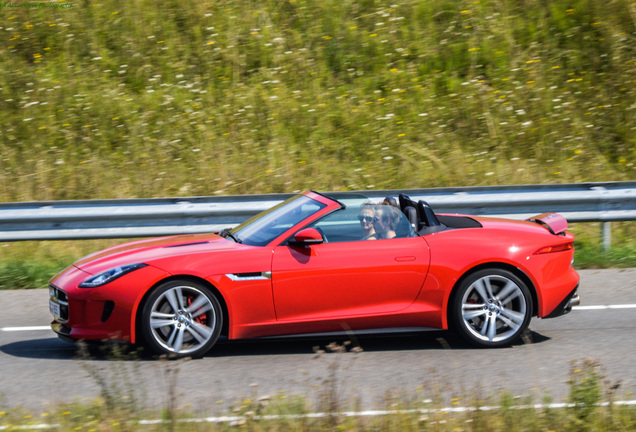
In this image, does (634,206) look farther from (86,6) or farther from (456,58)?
(86,6)

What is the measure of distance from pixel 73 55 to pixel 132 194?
4007 millimetres

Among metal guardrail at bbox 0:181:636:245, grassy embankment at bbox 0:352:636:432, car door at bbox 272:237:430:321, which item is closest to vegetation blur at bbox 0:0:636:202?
metal guardrail at bbox 0:181:636:245

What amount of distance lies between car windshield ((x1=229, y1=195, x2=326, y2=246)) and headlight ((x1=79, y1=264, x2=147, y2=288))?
0.94 m

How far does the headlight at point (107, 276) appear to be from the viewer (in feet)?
18.2

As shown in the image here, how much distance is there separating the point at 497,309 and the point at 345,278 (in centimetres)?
→ 131

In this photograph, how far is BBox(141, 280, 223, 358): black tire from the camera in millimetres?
5547

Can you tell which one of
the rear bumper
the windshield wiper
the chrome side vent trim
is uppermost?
the windshield wiper

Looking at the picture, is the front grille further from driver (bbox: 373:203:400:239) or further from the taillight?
the taillight

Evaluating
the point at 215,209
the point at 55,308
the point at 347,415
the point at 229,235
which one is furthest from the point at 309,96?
the point at 347,415

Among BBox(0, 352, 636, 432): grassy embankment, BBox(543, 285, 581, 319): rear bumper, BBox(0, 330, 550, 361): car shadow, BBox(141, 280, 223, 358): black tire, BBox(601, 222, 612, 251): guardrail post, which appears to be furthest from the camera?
BBox(601, 222, 612, 251): guardrail post

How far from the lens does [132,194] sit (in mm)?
11867

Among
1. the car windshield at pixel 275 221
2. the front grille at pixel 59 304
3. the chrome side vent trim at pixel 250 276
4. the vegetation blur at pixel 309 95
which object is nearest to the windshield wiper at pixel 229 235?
the car windshield at pixel 275 221

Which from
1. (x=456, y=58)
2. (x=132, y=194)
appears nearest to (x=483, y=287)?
(x=132, y=194)

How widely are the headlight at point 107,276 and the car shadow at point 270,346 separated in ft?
1.70
